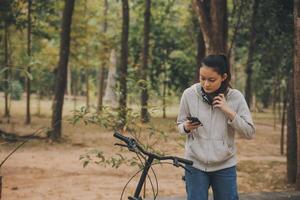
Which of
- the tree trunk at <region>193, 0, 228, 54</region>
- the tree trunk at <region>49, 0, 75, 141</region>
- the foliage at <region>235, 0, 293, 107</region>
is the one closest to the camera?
the tree trunk at <region>193, 0, 228, 54</region>

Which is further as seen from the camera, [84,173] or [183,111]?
[84,173]

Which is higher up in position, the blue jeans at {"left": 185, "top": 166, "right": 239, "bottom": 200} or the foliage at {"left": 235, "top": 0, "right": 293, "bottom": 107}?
the foliage at {"left": 235, "top": 0, "right": 293, "bottom": 107}

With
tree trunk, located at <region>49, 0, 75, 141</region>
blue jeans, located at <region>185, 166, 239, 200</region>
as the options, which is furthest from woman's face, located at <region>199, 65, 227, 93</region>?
tree trunk, located at <region>49, 0, 75, 141</region>

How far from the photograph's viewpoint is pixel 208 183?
11.6 feet

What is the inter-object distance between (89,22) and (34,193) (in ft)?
61.5

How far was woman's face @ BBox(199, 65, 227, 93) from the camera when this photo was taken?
3.34 m

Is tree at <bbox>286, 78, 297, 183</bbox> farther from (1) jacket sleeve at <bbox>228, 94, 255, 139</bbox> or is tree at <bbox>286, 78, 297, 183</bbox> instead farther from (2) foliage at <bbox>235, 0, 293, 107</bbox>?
(1) jacket sleeve at <bbox>228, 94, 255, 139</bbox>

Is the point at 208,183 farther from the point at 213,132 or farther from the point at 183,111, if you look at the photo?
the point at 183,111

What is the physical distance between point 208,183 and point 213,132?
37 centimetres

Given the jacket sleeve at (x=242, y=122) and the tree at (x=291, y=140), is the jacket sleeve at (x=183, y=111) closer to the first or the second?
the jacket sleeve at (x=242, y=122)

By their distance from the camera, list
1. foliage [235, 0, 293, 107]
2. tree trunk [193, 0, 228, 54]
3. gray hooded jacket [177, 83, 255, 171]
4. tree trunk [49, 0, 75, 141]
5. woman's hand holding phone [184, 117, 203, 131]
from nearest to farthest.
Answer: woman's hand holding phone [184, 117, 203, 131], gray hooded jacket [177, 83, 255, 171], tree trunk [193, 0, 228, 54], foliage [235, 0, 293, 107], tree trunk [49, 0, 75, 141]

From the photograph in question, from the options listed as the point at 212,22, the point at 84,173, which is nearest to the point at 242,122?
the point at 212,22

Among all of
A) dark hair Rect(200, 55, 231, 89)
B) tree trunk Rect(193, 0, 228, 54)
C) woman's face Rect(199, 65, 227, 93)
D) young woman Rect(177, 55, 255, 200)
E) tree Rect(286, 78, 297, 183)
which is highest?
tree trunk Rect(193, 0, 228, 54)

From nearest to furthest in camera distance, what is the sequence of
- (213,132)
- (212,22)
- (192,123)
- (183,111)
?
(192,123), (213,132), (183,111), (212,22)
